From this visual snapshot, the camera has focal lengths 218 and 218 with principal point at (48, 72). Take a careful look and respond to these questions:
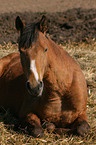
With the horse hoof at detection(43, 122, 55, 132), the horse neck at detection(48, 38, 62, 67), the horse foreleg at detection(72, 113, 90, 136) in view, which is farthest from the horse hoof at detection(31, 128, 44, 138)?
the horse neck at detection(48, 38, 62, 67)

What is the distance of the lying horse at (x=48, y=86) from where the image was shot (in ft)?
7.50

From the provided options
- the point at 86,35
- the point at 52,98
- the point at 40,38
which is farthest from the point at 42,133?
the point at 86,35

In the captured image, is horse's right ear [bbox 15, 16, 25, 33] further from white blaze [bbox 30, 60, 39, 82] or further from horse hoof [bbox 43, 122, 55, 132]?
horse hoof [bbox 43, 122, 55, 132]

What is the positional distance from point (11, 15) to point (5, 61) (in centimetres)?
552

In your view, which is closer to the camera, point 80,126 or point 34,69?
point 34,69

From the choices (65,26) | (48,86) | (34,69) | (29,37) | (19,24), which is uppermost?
(19,24)

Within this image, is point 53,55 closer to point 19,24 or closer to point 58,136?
point 19,24

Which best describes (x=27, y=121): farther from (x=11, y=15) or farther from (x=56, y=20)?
(x=11, y=15)

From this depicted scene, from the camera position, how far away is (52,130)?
3076 mm

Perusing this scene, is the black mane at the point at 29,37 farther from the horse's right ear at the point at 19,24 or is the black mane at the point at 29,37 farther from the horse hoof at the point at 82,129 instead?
the horse hoof at the point at 82,129

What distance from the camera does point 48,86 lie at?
277 centimetres

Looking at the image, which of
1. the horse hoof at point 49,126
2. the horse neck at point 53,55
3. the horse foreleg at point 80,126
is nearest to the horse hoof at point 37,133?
the horse hoof at point 49,126

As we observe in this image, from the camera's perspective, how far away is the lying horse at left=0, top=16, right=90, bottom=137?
2285 millimetres

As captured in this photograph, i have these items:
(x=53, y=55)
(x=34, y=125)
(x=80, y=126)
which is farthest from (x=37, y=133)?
(x=53, y=55)
